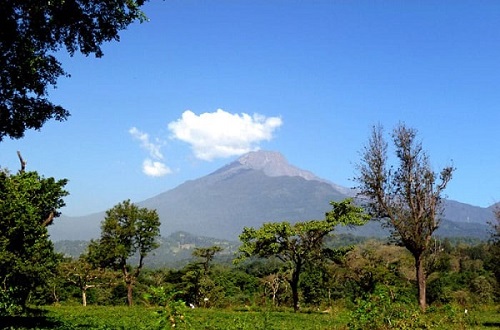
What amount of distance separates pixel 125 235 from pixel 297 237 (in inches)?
1096

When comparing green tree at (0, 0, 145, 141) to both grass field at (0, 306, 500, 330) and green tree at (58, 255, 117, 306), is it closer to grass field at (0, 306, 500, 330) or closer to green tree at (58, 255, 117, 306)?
grass field at (0, 306, 500, 330)

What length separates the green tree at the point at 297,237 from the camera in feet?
129

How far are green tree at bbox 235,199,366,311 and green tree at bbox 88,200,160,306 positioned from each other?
21.5 metres

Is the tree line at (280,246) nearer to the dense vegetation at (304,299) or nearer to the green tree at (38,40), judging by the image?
the dense vegetation at (304,299)

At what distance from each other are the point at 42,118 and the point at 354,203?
3072 cm

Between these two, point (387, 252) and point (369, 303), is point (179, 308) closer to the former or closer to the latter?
point (369, 303)

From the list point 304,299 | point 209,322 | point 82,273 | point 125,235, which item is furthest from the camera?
point 304,299

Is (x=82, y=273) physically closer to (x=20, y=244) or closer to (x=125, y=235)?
(x=125, y=235)

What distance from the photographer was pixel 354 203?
135 ft

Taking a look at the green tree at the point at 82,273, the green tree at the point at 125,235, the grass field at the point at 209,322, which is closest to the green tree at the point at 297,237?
the grass field at the point at 209,322

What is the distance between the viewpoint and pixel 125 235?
58.2 meters

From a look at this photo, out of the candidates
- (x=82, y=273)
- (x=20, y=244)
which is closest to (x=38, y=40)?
(x=20, y=244)

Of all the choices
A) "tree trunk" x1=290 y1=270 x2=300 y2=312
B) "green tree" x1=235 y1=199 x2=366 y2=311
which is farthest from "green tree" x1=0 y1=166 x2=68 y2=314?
"tree trunk" x1=290 y1=270 x2=300 y2=312

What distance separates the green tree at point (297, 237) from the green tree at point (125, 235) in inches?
845
